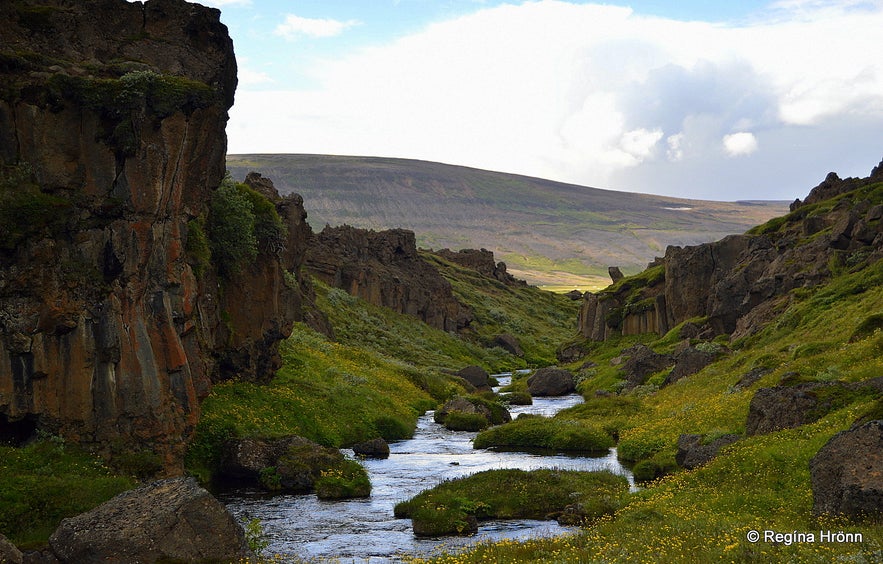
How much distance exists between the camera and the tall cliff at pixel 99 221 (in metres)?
27.8

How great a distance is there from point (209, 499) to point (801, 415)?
70.2ft

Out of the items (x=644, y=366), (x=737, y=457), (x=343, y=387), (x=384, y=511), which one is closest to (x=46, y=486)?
(x=384, y=511)

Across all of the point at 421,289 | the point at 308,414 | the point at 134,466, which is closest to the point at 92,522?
the point at 134,466

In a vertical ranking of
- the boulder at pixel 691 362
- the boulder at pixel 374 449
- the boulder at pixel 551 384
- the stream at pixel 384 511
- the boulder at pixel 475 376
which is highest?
the boulder at pixel 691 362

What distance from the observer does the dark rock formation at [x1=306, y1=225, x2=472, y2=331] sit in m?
112

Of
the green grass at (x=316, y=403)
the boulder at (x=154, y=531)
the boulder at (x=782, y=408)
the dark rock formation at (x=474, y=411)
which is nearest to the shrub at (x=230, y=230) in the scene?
the green grass at (x=316, y=403)

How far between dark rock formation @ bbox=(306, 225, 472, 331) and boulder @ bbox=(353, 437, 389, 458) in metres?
67.0

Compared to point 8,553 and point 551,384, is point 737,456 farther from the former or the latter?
point 551,384

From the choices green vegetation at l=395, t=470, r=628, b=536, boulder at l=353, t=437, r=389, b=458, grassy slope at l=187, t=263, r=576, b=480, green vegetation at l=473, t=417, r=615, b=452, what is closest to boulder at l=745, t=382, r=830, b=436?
green vegetation at l=395, t=470, r=628, b=536

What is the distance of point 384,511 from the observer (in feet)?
102

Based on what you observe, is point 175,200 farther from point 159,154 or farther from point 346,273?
point 346,273

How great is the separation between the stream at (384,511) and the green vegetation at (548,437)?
106cm

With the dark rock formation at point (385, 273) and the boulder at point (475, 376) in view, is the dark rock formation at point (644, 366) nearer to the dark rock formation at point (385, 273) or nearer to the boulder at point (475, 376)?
the boulder at point (475, 376)

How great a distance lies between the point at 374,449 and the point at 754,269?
47.6m
